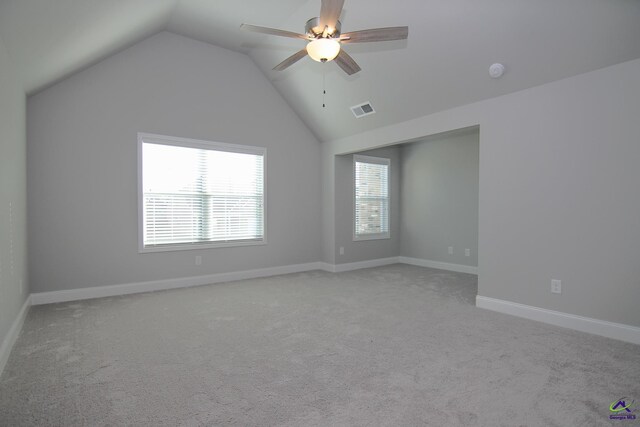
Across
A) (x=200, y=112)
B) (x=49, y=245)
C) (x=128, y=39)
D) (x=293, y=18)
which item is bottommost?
(x=49, y=245)

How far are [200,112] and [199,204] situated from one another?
1.33 metres

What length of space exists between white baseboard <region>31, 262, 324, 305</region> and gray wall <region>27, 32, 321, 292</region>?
72mm

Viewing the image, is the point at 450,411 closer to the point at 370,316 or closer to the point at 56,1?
the point at 370,316

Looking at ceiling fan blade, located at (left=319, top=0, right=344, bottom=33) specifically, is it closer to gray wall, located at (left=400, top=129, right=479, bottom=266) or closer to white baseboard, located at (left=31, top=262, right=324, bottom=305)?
gray wall, located at (left=400, top=129, right=479, bottom=266)

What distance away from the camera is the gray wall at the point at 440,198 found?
5945 millimetres

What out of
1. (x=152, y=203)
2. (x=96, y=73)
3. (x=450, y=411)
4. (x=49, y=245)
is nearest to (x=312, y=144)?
(x=152, y=203)

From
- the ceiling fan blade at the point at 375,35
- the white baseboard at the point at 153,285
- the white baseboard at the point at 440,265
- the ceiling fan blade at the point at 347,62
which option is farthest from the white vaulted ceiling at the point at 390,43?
the white baseboard at the point at 440,265

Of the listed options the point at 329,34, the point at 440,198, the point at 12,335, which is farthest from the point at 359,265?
the point at 12,335

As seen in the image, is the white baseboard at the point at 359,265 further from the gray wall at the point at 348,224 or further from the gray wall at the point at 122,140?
the gray wall at the point at 122,140

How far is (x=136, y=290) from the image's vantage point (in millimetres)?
4445

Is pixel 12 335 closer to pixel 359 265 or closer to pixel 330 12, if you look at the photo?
pixel 330 12

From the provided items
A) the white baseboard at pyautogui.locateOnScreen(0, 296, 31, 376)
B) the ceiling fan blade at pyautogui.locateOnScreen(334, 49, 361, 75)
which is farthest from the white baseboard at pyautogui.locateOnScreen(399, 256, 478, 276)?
the white baseboard at pyautogui.locateOnScreen(0, 296, 31, 376)

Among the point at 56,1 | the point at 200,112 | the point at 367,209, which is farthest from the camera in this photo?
the point at 367,209

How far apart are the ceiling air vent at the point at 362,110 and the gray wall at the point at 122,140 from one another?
1.41 metres
